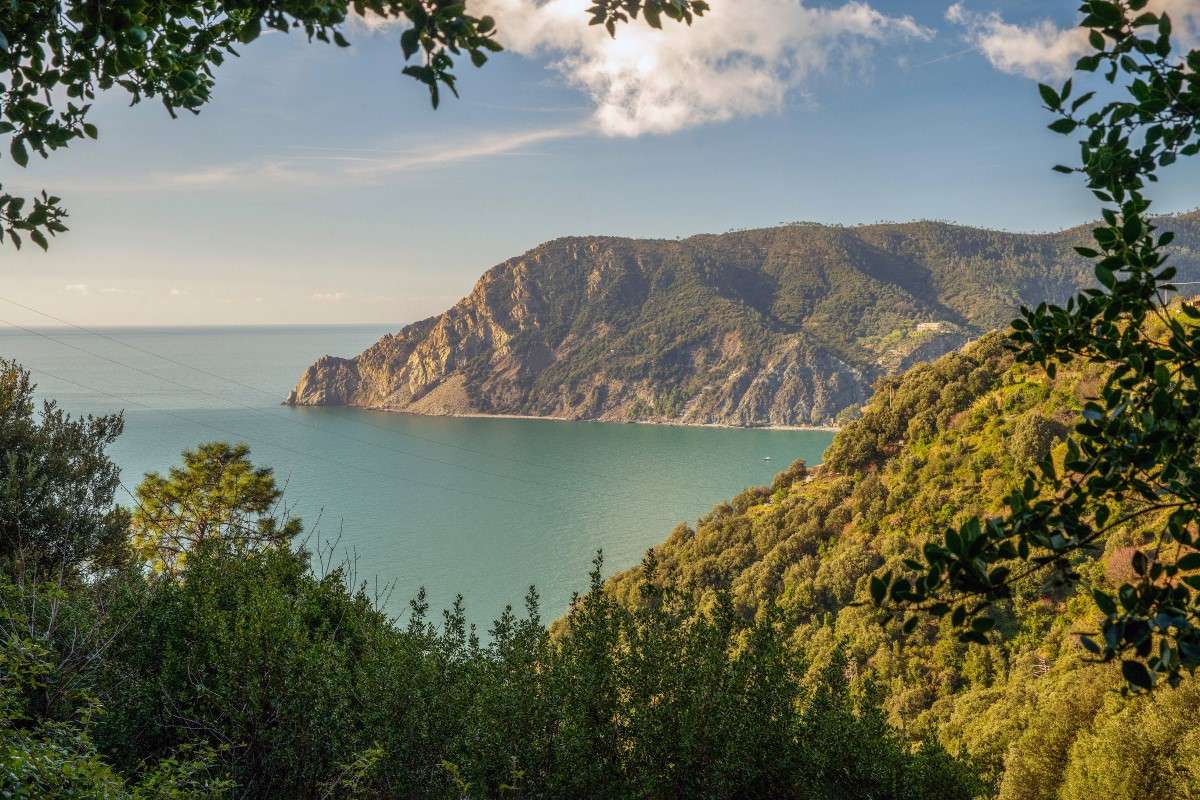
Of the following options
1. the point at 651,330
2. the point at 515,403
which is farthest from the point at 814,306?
the point at 515,403

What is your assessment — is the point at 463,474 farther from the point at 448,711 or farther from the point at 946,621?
the point at 448,711

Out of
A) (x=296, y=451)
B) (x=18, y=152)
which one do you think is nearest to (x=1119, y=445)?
(x=18, y=152)

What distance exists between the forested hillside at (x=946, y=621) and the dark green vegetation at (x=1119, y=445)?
174mm

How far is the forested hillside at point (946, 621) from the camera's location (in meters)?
9.43

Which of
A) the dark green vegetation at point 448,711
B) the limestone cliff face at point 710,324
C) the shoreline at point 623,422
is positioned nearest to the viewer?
the dark green vegetation at point 448,711

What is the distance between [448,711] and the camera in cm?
512

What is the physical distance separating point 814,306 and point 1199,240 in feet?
301

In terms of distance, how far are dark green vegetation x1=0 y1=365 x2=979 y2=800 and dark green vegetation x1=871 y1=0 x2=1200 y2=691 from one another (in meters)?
3.32

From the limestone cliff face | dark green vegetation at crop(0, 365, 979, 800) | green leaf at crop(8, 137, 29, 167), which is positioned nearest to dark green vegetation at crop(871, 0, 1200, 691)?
green leaf at crop(8, 137, 29, 167)

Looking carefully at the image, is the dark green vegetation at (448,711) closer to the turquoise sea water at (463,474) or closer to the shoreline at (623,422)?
the turquoise sea water at (463,474)

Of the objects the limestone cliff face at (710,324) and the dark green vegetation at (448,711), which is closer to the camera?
the dark green vegetation at (448,711)

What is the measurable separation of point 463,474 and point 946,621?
207 ft

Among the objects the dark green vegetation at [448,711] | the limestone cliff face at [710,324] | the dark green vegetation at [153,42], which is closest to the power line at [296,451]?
the limestone cliff face at [710,324]

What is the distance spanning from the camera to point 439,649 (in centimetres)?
615
